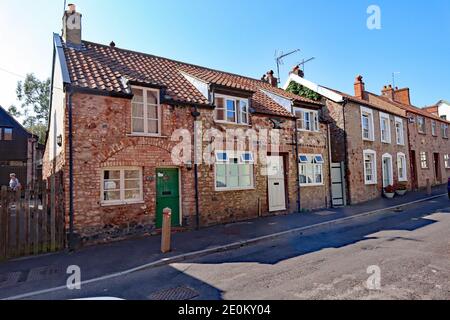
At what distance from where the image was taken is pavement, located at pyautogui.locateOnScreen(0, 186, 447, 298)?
19.4ft

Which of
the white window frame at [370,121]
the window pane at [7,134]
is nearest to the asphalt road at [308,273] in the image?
the white window frame at [370,121]

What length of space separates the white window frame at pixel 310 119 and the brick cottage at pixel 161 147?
0.29 feet

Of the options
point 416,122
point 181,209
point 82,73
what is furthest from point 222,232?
point 416,122

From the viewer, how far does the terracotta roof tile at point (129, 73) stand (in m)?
9.60

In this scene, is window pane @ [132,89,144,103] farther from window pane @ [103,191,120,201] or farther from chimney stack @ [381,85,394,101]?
chimney stack @ [381,85,394,101]

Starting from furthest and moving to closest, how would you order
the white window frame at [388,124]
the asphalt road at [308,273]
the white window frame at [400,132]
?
the white window frame at [400,132] → the white window frame at [388,124] → the asphalt road at [308,273]

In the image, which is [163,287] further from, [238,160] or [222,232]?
[238,160]

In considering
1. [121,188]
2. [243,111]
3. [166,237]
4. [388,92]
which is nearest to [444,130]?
[388,92]

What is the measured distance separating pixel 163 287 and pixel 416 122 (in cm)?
2566

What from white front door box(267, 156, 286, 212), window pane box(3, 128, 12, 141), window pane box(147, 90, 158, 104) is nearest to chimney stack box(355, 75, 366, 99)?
white front door box(267, 156, 286, 212)

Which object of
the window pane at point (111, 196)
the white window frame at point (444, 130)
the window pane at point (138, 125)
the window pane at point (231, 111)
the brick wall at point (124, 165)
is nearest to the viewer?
the brick wall at point (124, 165)

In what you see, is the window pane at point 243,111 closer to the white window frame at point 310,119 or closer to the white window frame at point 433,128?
the white window frame at point 310,119

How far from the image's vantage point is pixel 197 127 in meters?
11.0

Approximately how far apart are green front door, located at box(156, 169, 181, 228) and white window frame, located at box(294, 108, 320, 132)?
292 inches
